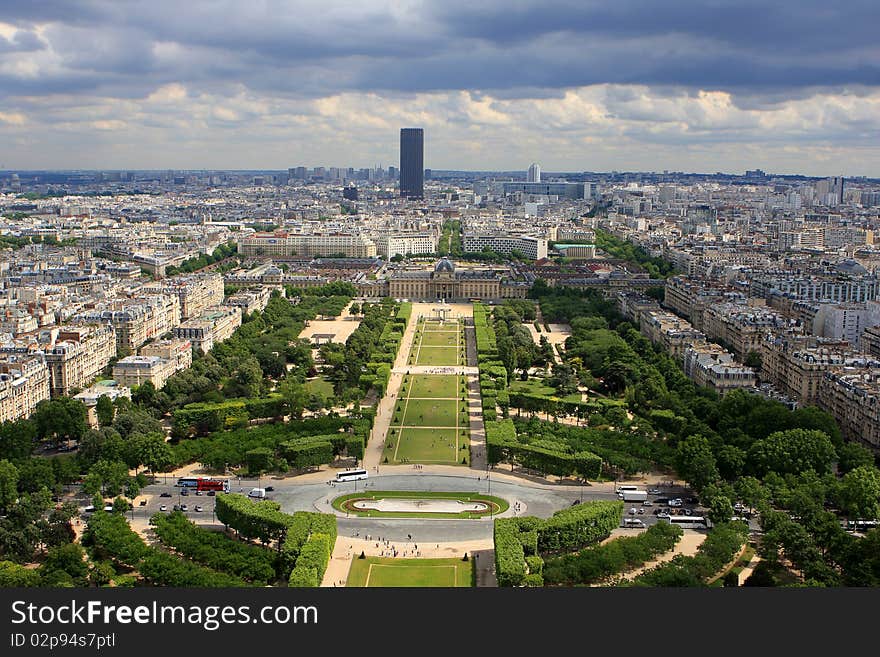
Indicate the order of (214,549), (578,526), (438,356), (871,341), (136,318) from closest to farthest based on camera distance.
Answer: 1. (214,549)
2. (578,526)
3. (871,341)
4. (136,318)
5. (438,356)

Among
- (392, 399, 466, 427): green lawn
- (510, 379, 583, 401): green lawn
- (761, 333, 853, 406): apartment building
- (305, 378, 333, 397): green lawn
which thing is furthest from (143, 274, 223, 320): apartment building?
(761, 333, 853, 406): apartment building

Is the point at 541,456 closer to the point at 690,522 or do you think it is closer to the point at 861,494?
the point at 690,522

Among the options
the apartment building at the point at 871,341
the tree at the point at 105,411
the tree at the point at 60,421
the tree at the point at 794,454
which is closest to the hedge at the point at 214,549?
the tree at the point at 60,421

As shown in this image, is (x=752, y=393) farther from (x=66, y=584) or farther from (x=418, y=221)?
(x=418, y=221)

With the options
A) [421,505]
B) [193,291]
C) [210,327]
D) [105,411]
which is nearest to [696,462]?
[421,505]

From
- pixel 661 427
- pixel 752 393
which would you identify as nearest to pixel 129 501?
pixel 661 427

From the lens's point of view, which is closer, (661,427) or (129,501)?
(129,501)
